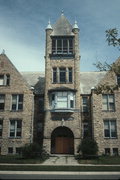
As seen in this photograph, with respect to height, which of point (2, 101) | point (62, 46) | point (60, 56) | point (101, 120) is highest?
point (62, 46)

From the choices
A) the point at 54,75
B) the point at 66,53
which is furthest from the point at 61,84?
the point at 66,53

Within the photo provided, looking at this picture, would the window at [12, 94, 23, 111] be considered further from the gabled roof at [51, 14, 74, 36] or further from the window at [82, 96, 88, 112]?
the gabled roof at [51, 14, 74, 36]

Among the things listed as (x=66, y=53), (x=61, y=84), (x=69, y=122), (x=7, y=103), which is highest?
(x=66, y=53)

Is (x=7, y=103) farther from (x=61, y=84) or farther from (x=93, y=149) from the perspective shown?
(x=93, y=149)

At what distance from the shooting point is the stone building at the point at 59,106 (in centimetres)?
3397

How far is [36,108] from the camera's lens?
3697 cm

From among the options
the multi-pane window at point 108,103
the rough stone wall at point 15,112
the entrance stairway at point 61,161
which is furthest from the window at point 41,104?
the entrance stairway at point 61,161

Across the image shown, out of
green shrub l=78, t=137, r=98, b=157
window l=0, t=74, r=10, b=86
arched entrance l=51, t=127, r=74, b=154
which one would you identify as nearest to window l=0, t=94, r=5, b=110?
window l=0, t=74, r=10, b=86

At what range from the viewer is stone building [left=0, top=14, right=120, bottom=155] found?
34.0 meters

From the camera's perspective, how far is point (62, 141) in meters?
35.2

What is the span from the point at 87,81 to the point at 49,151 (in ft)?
43.6

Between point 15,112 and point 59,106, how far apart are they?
6148 mm

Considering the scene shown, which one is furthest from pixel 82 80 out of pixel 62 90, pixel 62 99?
pixel 62 99

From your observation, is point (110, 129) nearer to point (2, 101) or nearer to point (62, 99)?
point (62, 99)
